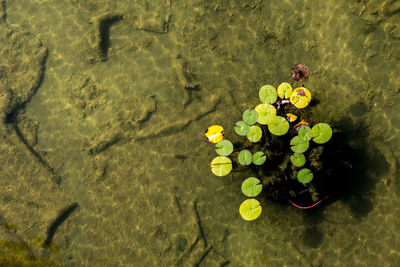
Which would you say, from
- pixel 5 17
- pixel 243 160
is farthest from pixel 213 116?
pixel 5 17

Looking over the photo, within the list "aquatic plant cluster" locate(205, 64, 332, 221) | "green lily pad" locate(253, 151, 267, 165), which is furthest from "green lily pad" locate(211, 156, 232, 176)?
"green lily pad" locate(253, 151, 267, 165)

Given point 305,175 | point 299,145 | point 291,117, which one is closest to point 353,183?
point 305,175

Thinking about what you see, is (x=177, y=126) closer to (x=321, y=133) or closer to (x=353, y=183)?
(x=321, y=133)

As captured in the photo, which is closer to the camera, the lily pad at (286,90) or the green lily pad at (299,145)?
the green lily pad at (299,145)

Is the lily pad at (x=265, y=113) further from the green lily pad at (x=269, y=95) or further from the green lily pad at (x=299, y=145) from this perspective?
the green lily pad at (x=299, y=145)

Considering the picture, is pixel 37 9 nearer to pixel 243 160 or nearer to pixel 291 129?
pixel 243 160

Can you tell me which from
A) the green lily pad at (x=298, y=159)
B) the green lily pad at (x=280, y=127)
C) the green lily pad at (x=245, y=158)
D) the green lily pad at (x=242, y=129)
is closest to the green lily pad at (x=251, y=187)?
the green lily pad at (x=245, y=158)
